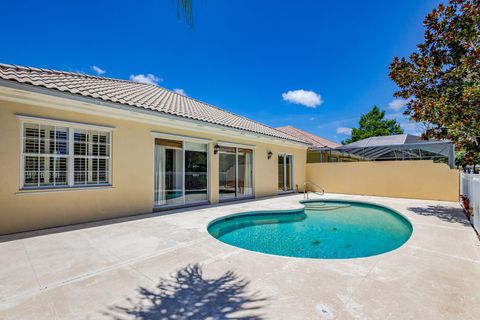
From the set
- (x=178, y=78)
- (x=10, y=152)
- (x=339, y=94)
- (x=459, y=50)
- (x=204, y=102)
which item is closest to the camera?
(x=10, y=152)

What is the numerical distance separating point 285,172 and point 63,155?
13784 millimetres

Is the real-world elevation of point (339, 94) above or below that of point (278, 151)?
above

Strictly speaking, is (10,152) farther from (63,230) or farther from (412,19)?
(412,19)

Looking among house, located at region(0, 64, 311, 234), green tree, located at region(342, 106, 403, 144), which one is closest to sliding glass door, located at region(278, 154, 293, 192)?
house, located at region(0, 64, 311, 234)

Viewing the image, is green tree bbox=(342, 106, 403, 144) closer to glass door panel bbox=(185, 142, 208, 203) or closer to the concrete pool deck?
glass door panel bbox=(185, 142, 208, 203)

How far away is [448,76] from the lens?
8.63 meters

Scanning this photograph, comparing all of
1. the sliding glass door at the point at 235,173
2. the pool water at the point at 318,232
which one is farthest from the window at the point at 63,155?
the sliding glass door at the point at 235,173

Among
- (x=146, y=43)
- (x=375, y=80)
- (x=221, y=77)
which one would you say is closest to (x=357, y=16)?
(x=375, y=80)

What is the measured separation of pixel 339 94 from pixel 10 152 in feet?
88.8

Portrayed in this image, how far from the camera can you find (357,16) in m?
13.9

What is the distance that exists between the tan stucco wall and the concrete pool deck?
925mm

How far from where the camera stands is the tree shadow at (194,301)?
9.62 feet

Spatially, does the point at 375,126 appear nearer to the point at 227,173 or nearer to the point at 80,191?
the point at 227,173

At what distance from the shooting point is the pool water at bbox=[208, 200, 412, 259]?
6.59 m
